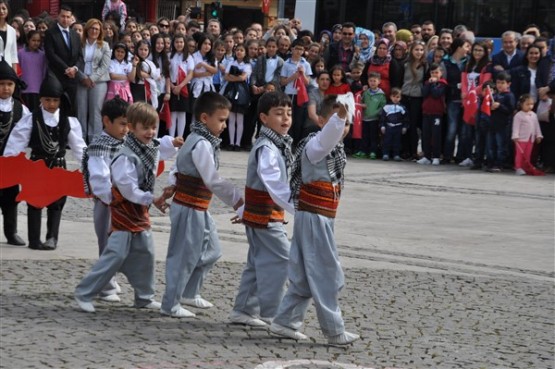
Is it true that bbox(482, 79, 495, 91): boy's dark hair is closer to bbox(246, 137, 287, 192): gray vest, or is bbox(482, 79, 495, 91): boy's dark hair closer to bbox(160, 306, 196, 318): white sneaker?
bbox(246, 137, 287, 192): gray vest

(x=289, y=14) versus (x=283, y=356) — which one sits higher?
(x=289, y=14)

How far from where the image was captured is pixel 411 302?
323 inches

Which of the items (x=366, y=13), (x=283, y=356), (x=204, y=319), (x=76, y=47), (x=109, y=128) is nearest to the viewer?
(x=283, y=356)

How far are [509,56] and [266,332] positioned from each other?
1124 cm

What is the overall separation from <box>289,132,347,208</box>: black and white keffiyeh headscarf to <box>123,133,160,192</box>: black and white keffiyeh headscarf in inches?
40.3

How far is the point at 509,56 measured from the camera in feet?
57.8

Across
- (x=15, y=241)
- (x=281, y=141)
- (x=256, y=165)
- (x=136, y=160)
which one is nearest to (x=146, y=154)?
(x=136, y=160)

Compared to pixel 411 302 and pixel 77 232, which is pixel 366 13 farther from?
pixel 411 302

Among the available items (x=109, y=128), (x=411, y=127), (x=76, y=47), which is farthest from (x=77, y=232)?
(x=411, y=127)

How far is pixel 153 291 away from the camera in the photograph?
25.2 feet

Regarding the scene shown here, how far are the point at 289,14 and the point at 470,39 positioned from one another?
862 centimetres

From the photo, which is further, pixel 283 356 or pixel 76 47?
pixel 76 47

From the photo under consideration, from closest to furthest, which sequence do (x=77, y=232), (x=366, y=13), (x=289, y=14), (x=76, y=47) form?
(x=77, y=232), (x=76, y=47), (x=366, y=13), (x=289, y=14)

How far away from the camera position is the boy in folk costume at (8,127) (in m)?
9.80
